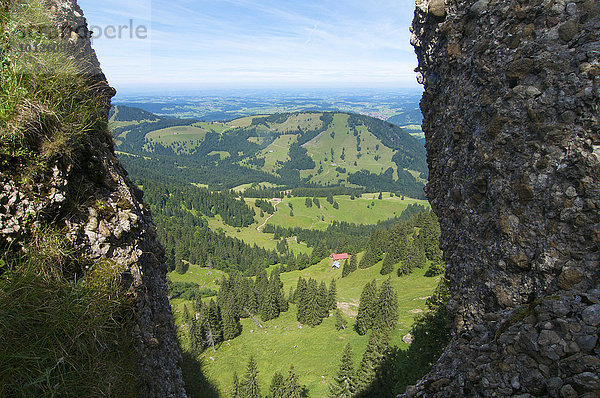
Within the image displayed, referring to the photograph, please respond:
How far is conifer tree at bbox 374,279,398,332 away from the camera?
50656 millimetres

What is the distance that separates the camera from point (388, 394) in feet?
93.6

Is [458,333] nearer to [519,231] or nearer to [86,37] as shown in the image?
[519,231]

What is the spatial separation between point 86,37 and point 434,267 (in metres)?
85.2

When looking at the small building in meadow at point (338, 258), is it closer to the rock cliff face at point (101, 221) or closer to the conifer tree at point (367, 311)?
the conifer tree at point (367, 311)

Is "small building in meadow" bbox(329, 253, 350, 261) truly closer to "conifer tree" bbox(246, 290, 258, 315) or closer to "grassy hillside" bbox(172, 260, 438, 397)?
"grassy hillside" bbox(172, 260, 438, 397)

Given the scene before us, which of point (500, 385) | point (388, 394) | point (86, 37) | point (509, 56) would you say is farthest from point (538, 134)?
point (388, 394)

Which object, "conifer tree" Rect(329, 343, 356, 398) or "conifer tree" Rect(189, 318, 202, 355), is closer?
"conifer tree" Rect(329, 343, 356, 398)

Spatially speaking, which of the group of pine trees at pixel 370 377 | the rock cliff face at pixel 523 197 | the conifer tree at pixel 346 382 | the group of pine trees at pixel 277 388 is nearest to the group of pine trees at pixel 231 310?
the group of pine trees at pixel 277 388

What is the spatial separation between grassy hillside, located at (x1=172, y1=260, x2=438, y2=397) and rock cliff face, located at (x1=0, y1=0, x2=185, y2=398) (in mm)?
31999

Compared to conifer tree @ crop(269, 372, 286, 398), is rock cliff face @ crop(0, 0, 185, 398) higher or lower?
higher

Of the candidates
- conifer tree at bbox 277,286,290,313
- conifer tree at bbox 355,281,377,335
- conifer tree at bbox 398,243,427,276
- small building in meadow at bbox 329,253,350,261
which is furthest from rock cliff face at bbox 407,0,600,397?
small building in meadow at bbox 329,253,350,261

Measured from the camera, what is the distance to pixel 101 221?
7602 millimetres

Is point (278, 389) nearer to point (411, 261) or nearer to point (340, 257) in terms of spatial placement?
point (411, 261)

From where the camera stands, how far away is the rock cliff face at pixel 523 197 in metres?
5.83
